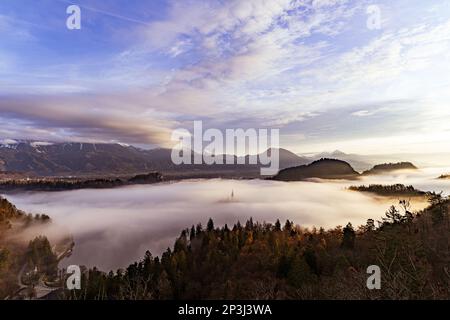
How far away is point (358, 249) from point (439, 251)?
1781 cm

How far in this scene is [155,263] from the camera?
6800 cm

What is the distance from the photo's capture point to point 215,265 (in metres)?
68.0

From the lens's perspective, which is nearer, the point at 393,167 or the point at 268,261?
the point at 268,261

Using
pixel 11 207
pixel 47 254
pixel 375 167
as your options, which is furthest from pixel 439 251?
pixel 375 167

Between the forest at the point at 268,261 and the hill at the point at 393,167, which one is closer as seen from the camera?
the forest at the point at 268,261

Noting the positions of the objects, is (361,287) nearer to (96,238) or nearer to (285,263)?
(285,263)

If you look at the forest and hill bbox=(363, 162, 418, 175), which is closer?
the forest

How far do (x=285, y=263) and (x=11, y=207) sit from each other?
4013 inches
